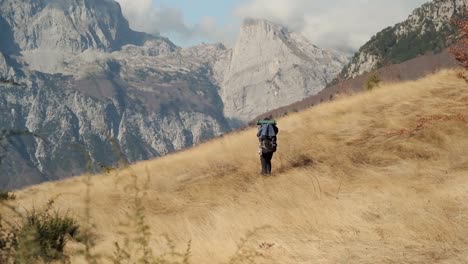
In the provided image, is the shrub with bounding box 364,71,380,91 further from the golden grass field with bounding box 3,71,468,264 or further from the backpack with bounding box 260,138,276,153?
the backpack with bounding box 260,138,276,153

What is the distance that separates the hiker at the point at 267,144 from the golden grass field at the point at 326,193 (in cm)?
39

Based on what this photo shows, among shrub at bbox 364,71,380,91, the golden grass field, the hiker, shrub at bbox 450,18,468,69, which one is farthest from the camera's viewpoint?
shrub at bbox 364,71,380,91

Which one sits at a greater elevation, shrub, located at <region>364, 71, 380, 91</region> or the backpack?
shrub, located at <region>364, 71, 380, 91</region>

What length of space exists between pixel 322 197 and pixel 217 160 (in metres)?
6.35

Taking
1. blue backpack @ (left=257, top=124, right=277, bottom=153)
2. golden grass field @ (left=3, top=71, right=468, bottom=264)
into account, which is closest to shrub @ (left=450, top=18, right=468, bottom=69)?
golden grass field @ (left=3, top=71, right=468, bottom=264)

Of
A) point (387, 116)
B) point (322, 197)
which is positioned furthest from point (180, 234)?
point (387, 116)

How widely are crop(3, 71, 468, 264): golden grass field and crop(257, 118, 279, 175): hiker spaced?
0.39 metres

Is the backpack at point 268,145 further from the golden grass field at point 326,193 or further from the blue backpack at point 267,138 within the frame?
the golden grass field at point 326,193

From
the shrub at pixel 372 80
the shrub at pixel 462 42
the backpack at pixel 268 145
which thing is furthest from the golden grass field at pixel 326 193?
the shrub at pixel 372 80

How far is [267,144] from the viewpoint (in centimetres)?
1430

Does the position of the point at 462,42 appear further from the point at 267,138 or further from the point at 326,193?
the point at 267,138

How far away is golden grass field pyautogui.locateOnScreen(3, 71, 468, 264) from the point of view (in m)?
7.76

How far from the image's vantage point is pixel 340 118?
16906 mm

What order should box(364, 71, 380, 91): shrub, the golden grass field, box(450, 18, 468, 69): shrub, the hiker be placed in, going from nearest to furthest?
the golden grass field
box(450, 18, 468, 69): shrub
the hiker
box(364, 71, 380, 91): shrub
